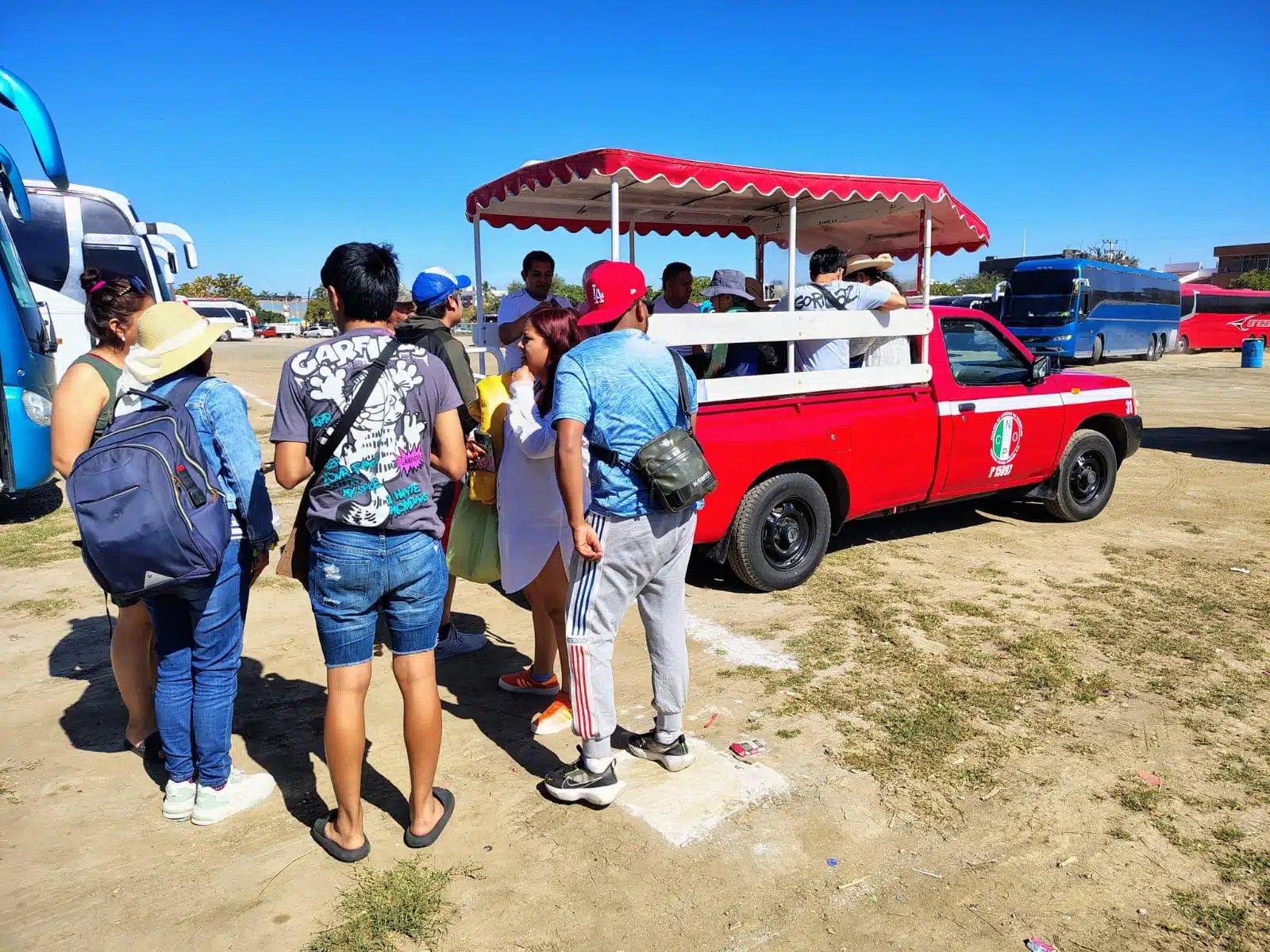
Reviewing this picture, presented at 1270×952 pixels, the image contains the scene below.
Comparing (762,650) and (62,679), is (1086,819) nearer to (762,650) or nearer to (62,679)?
(762,650)

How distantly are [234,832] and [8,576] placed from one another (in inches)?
158

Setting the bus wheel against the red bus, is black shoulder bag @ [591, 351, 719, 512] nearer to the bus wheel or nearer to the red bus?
the bus wheel

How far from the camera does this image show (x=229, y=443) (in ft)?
9.34

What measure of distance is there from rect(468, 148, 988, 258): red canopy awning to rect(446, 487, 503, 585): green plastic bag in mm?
1991

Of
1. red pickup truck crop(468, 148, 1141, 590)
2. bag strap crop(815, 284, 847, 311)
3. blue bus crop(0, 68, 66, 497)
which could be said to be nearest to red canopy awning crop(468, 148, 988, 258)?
red pickup truck crop(468, 148, 1141, 590)

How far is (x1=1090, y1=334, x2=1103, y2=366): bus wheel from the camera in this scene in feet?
85.4

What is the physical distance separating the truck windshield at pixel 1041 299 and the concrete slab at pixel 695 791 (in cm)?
2499

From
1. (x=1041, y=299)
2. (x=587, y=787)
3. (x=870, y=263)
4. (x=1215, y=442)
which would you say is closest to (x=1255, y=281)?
(x=1041, y=299)

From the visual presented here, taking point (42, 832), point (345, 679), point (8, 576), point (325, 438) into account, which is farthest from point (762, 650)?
point (8, 576)

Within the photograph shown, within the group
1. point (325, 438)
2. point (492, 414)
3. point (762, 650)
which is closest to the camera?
point (325, 438)

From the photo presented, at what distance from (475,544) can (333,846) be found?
1.43 metres

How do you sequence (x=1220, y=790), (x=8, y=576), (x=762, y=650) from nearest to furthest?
1. (x=1220, y=790)
2. (x=762, y=650)
3. (x=8, y=576)

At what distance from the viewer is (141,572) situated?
258 cm

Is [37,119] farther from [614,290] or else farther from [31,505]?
[614,290]
